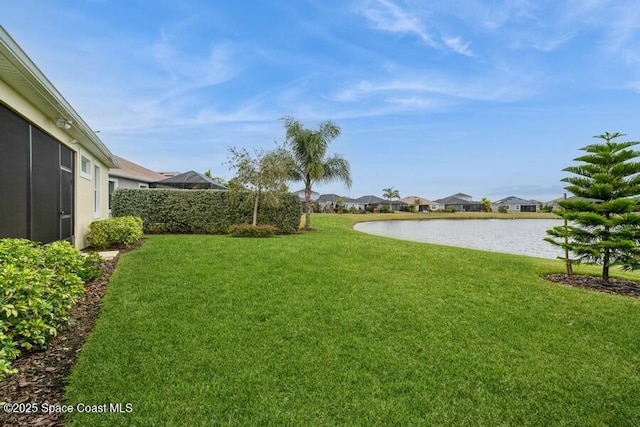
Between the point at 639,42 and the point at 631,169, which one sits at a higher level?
the point at 639,42

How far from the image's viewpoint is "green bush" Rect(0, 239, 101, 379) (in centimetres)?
291

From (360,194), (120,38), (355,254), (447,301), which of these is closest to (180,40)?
(120,38)

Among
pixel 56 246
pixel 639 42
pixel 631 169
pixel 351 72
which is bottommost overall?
pixel 56 246

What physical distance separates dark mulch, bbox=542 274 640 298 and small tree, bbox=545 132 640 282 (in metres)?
0.28

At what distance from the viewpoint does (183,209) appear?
1423 cm

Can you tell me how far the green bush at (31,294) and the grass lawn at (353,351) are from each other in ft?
1.54

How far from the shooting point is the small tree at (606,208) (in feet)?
22.8

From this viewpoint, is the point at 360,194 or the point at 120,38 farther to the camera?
the point at 360,194

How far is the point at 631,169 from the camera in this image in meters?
7.13

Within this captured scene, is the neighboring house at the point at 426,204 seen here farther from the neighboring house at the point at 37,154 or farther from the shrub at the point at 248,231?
the neighboring house at the point at 37,154

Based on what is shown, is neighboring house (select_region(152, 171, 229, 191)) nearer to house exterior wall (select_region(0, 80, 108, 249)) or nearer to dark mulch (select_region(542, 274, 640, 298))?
house exterior wall (select_region(0, 80, 108, 249))

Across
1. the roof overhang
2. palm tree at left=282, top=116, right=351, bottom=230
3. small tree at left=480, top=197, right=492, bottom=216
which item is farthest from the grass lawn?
small tree at left=480, top=197, right=492, bottom=216

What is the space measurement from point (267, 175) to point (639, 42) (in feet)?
40.1

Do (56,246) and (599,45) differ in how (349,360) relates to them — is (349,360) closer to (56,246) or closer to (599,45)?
(56,246)
